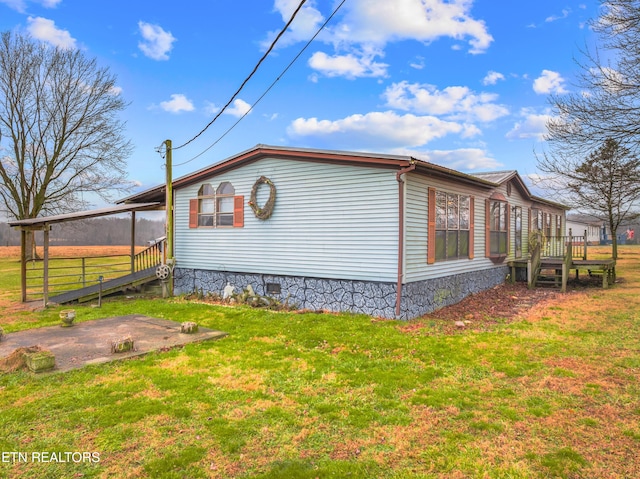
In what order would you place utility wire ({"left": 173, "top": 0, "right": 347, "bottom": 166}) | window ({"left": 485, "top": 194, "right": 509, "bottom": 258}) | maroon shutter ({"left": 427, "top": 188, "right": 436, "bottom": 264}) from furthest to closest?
1. window ({"left": 485, "top": 194, "right": 509, "bottom": 258})
2. maroon shutter ({"left": 427, "top": 188, "right": 436, "bottom": 264})
3. utility wire ({"left": 173, "top": 0, "right": 347, "bottom": 166})

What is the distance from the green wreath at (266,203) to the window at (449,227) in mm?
4065

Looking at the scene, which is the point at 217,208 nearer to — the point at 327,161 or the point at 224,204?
the point at 224,204

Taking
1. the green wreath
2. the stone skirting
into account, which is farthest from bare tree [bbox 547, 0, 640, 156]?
the green wreath

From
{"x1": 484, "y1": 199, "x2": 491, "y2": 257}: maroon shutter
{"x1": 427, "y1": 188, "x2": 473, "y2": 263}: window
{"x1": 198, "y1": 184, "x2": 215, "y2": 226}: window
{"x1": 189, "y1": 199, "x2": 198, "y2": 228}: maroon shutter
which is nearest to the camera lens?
{"x1": 427, "y1": 188, "x2": 473, "y2": 263}: window

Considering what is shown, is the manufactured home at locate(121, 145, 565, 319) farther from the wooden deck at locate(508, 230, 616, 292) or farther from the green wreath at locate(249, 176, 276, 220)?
the wooden deck at locate(508, 230, 616, 292)

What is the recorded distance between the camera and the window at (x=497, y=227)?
12.7 meters

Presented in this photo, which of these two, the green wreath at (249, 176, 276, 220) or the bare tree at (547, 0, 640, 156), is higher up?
the bare tree at (547, 0, 640, 156)

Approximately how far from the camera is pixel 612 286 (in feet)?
45.8

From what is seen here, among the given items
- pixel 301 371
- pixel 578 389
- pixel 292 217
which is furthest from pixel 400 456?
pixel 292 217

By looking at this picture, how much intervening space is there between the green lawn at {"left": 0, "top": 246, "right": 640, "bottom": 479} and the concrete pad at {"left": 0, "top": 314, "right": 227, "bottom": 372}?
0.41m

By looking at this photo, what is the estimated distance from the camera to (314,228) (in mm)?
9641

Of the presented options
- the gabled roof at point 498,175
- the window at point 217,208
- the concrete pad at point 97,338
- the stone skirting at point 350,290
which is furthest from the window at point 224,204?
the gabled roof at point 498,175

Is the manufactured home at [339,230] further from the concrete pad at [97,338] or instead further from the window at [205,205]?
the concrete pad at [97,338]

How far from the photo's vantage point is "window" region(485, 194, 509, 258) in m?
12.7
